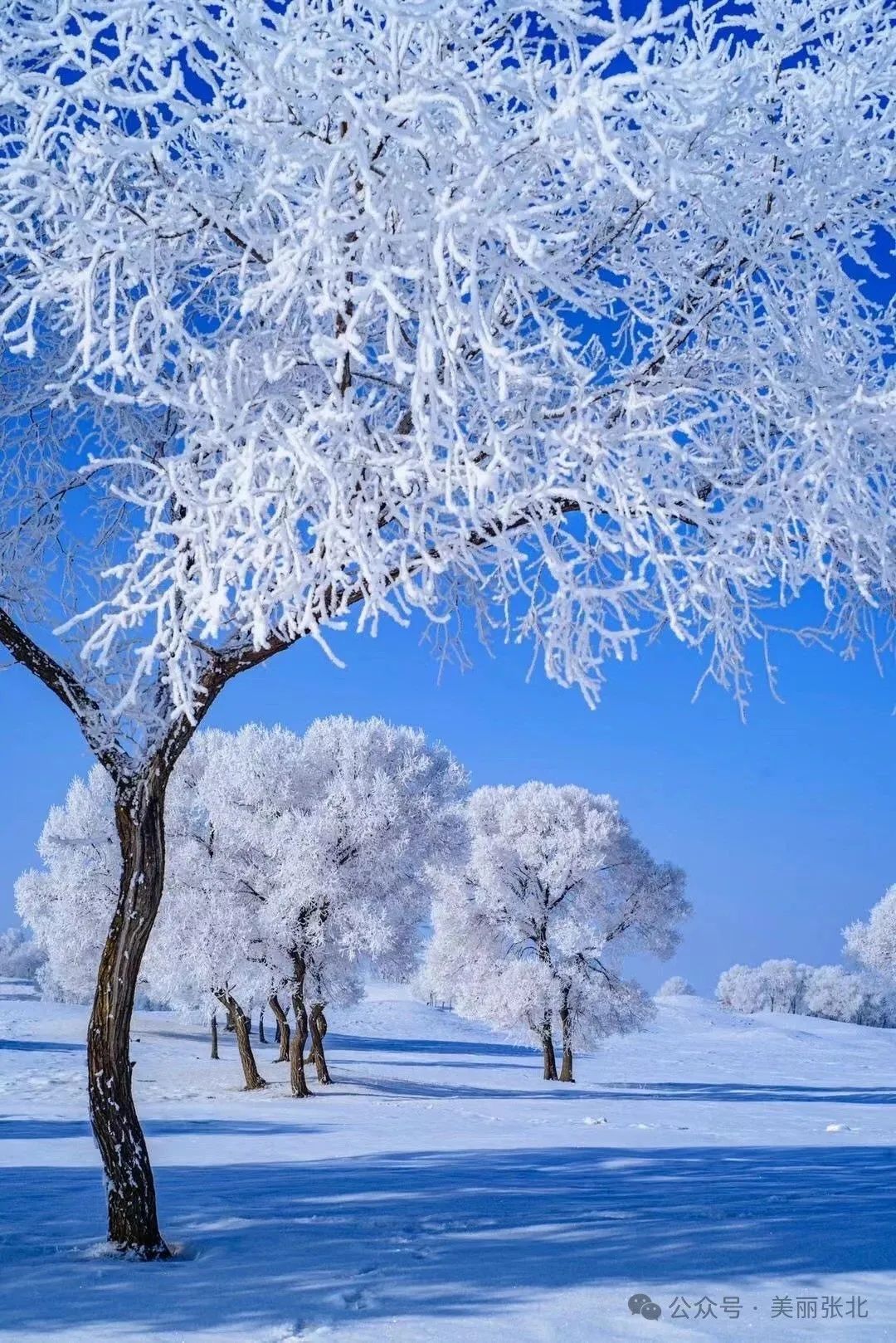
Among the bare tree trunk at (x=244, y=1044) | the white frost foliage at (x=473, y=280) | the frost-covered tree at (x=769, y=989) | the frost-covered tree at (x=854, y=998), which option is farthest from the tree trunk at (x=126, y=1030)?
the frost-covered tree at (x=769, y=989)

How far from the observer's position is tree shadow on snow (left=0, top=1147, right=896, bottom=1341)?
5348 millimetres

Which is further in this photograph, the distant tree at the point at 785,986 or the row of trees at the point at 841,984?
the distant tree at the point at 785,986

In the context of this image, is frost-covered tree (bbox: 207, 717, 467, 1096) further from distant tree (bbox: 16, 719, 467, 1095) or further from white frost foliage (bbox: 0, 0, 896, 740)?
white frost foliage (bbox: 0, 0, 896, 740)

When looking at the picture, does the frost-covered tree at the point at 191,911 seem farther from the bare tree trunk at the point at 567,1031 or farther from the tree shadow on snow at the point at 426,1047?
the tree shadow on snow at the point at 426,1047

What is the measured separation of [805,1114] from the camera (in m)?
20.0

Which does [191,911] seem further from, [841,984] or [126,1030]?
[841,984]

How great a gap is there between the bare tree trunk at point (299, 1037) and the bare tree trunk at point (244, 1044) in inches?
47.2

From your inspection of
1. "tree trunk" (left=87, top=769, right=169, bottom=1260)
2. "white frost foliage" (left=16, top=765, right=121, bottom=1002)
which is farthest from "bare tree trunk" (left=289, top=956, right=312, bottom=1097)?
"tree trunk" (left=87, top=769, right=169, bottom=1260)

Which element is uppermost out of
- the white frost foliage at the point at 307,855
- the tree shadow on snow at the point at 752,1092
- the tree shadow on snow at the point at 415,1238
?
the white frost foliage at the point at 307,855

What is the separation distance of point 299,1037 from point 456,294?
22483 mm

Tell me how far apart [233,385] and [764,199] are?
10.2ft

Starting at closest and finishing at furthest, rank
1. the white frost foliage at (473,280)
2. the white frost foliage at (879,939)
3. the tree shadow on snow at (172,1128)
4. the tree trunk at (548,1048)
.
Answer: the white frost foliage at (473,280) < the tree shadow on snow at (172,1128) < the tree trunk at (548,1048) < the white frost foliage at (879,939)

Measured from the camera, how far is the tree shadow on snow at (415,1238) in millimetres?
5348

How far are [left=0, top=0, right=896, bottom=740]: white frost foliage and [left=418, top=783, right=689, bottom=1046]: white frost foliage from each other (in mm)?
25650
